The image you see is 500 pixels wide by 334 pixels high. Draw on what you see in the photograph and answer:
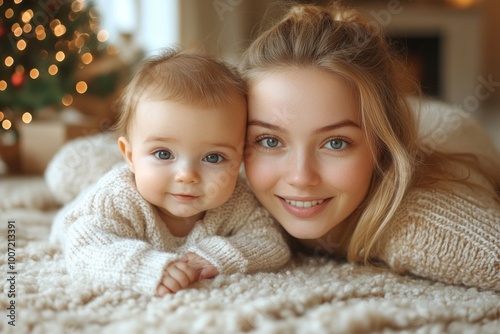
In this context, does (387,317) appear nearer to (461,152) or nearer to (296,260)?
(296,260)

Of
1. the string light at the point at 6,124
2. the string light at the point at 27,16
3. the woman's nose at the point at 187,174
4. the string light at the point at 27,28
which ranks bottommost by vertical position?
the string light at the point at 6,124

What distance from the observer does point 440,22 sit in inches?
217

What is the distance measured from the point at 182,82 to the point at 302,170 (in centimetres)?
28

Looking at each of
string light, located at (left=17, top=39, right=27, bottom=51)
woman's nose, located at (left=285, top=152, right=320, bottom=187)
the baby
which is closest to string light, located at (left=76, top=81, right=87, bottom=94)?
string light, located at (left=17, top=39, right=27, bottom=51)

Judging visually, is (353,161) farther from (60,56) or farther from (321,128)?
(60,56)

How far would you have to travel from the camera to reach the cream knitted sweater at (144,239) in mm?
Result: 982

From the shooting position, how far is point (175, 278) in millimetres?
964

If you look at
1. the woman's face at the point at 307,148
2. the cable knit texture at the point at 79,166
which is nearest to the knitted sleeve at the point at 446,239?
the woman's face at the point at 307,148

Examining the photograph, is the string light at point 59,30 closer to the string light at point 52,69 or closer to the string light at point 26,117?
the string light at point 52,69

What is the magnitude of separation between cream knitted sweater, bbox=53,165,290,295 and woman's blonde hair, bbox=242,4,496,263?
21 cm

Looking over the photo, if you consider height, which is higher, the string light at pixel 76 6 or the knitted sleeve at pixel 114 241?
the string light at pixel 76 6

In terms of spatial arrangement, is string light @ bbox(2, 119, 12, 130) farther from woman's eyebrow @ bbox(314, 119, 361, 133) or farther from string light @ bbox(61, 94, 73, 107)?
woman's eyebrow @ bbox(314, 119, 361, 133)

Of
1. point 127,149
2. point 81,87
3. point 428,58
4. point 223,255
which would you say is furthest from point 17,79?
point 428,58

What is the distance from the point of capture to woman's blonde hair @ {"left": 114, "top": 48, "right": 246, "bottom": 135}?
1048 mm
